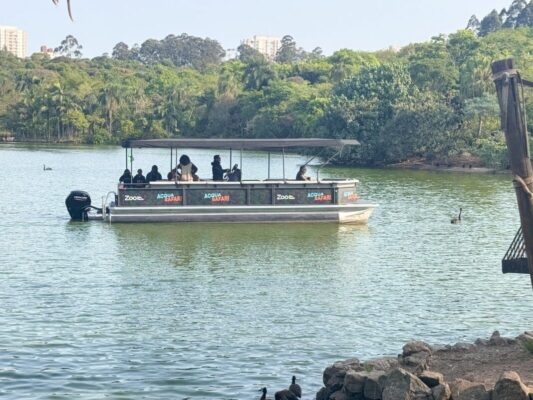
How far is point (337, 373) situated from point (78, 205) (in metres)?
22.8

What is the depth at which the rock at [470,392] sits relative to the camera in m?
12.5

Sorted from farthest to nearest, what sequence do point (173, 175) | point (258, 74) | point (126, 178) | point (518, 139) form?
point (258, 74)
point (173, 175)
point (126, 178)
point (518, 139)

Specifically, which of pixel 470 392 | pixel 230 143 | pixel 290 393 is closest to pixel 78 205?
pixel 230 143

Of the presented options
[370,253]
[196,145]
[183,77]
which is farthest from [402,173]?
[183,77]

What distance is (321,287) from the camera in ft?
77.3

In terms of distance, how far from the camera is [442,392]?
1280 cm

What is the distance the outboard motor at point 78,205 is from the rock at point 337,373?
22305 mm

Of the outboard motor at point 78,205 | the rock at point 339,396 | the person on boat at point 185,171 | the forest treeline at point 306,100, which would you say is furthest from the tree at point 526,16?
the rock at point 339,396

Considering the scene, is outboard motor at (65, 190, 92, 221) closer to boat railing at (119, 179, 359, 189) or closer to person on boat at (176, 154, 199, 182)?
boat railing at (119, 179, 359, 189)

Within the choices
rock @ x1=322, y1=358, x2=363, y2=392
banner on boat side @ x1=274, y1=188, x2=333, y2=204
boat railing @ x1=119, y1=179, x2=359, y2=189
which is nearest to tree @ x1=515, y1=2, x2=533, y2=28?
banner on boat side @ x1=274, y1=188, x2=333, y2=204

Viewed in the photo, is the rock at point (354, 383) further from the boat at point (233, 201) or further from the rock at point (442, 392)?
the boat at point (233, 201)

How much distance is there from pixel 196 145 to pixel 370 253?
855 centimetres

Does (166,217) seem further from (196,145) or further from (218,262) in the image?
(218,262)

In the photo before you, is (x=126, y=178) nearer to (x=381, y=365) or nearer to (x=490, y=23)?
(x=381, y=365)
